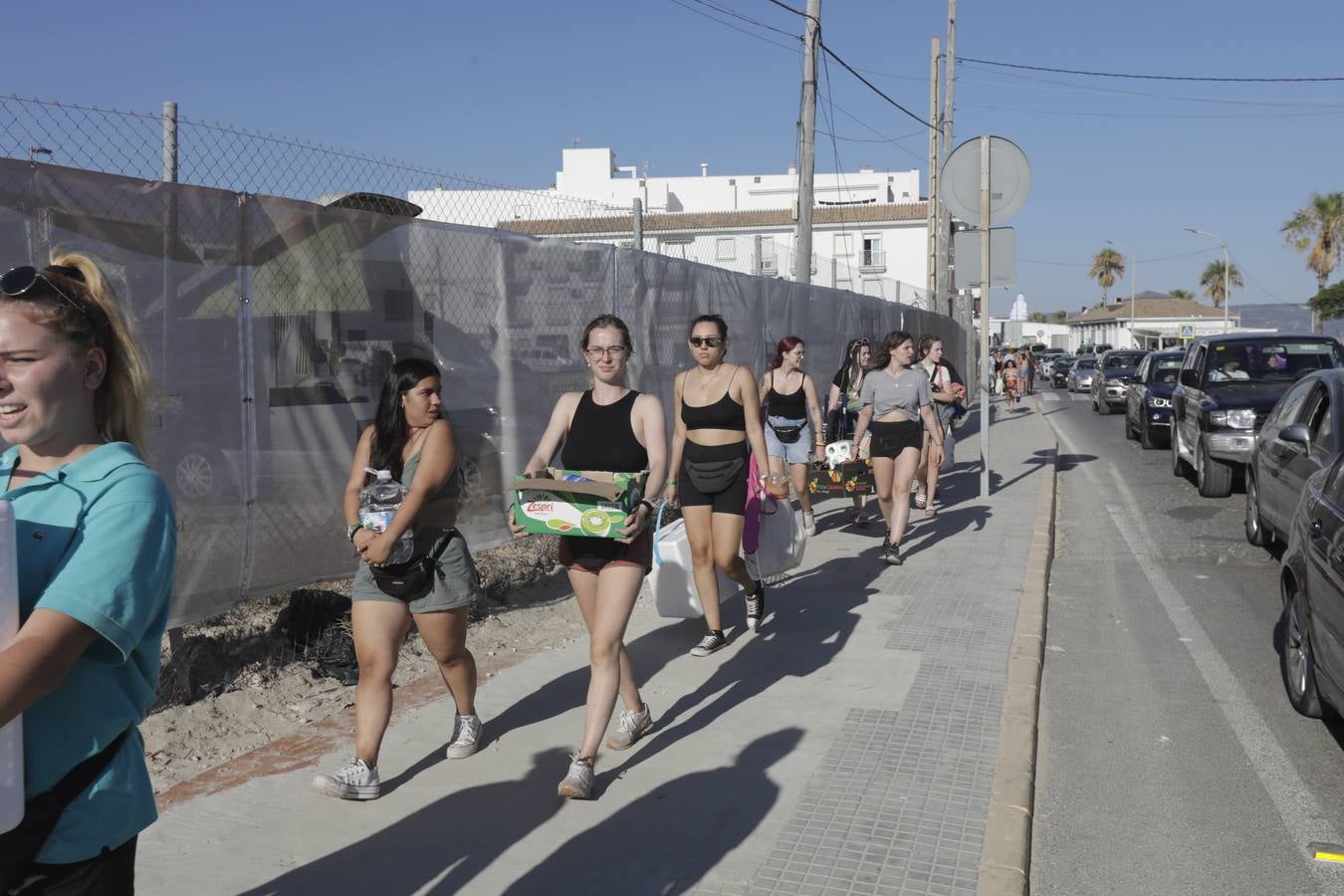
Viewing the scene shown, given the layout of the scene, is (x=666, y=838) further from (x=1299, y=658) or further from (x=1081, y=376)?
(x=1081, y=376)

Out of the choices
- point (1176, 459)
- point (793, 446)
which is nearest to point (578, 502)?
point (793, 446)

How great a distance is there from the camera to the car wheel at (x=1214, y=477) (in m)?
13.2

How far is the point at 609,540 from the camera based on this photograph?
15.3 feet

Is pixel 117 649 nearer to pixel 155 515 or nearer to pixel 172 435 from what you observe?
pixel 155 515

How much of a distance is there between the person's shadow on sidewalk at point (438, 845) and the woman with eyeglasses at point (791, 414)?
5358mm

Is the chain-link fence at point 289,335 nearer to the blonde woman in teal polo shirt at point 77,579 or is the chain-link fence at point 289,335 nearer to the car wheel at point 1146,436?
the blonde woman in teal polo shirt at point 77,579

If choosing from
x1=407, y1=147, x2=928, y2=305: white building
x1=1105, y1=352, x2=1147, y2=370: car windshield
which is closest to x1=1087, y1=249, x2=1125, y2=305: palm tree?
Result: x1=407, y1=147, x2=928, y2=305: white building

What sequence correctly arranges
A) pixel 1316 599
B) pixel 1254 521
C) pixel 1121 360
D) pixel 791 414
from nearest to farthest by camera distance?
pixel 1316 599 < pixel 791 414 < pixel 1254 521 < pixel 1121 360

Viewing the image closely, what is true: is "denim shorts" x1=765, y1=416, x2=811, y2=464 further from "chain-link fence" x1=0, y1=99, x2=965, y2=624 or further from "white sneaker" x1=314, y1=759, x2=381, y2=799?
"white sneaker" x1=314, y1=759, x2=381, y2=799

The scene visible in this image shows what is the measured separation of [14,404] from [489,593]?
5.59 meters

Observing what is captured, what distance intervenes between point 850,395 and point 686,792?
7446 mm

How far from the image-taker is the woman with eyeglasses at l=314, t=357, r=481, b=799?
4.34m

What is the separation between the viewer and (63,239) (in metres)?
4.51

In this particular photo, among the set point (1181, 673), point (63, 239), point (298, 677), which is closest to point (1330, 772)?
point (1181, 673)
